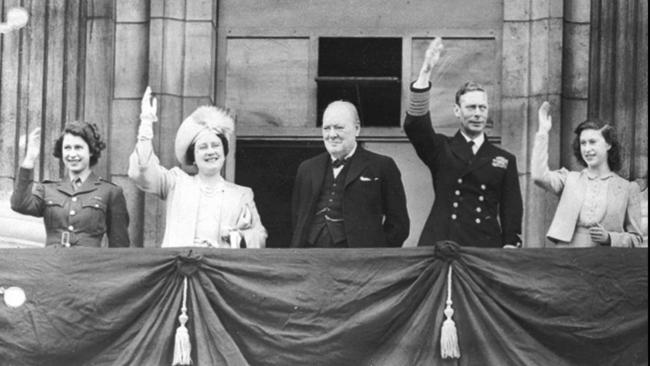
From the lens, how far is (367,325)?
16.6m

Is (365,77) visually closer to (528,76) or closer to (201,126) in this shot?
(528,76)

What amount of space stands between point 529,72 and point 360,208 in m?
3.12

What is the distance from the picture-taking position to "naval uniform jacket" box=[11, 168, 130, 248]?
17.5 meters

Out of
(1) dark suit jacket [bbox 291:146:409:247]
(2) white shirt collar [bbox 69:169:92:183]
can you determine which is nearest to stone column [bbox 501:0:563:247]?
(1) dark suit jacket [bbox 291:146:409:247]

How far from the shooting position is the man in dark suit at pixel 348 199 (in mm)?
17297

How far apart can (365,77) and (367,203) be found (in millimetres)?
2900

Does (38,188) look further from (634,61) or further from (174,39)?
(634,61)

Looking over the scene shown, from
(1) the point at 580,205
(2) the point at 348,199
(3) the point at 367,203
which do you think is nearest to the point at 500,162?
(1) the point at 580,205

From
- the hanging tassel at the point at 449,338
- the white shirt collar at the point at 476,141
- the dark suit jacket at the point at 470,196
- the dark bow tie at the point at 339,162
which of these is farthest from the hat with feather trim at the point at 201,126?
the hanging tassel at the point at 449,338

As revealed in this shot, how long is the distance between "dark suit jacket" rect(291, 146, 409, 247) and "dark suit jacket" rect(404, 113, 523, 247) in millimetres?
269

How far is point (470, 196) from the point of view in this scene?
1736 centimetres

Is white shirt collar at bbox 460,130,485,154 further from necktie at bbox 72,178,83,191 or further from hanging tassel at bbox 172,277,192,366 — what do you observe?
necktie at bbox 72,178,83,191

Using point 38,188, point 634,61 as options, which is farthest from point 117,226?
point 634,61

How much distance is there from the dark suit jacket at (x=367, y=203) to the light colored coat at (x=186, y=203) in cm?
38
